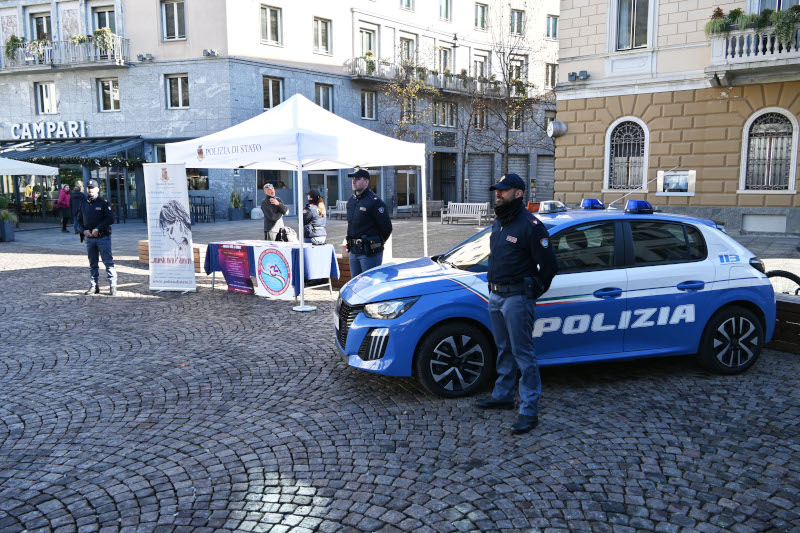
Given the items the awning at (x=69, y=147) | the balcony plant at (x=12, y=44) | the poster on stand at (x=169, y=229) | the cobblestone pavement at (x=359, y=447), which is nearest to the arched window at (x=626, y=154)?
the cobblestone pavement at (x=359, y=447)

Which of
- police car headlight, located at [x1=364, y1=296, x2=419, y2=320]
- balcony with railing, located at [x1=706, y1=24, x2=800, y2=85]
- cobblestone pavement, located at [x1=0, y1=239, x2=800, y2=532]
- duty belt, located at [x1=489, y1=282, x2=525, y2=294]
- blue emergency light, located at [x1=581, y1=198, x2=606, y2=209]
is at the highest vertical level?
balcony with railing, located at [x1=706, y1=24, x2=800, y2=85]

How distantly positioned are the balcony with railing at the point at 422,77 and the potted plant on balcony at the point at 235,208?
9.43 metres

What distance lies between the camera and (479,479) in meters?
3.95

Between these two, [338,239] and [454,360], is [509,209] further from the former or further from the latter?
[338,239]

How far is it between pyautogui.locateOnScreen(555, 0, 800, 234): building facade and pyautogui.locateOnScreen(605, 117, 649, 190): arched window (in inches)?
1.1

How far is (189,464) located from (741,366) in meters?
4.93

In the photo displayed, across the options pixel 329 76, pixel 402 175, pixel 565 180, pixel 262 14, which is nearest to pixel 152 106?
pixel 262 14

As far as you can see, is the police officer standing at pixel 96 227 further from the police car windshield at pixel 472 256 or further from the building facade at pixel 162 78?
the building facade at pixel 162 78

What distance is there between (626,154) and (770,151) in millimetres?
3593

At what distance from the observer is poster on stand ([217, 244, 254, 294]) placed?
10.2 meters

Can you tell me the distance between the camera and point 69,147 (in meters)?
28.4

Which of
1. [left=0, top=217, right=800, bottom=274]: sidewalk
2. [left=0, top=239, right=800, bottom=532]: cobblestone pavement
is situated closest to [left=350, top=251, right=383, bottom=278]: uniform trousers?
[left=0, top=239, right=800, bottom=532]: cobblestone pavement

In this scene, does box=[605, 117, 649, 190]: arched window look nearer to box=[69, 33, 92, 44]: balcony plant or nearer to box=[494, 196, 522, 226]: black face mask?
box=[494, 196, 522, 226]: black face mask

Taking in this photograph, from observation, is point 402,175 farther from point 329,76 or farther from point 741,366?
point 741,366
